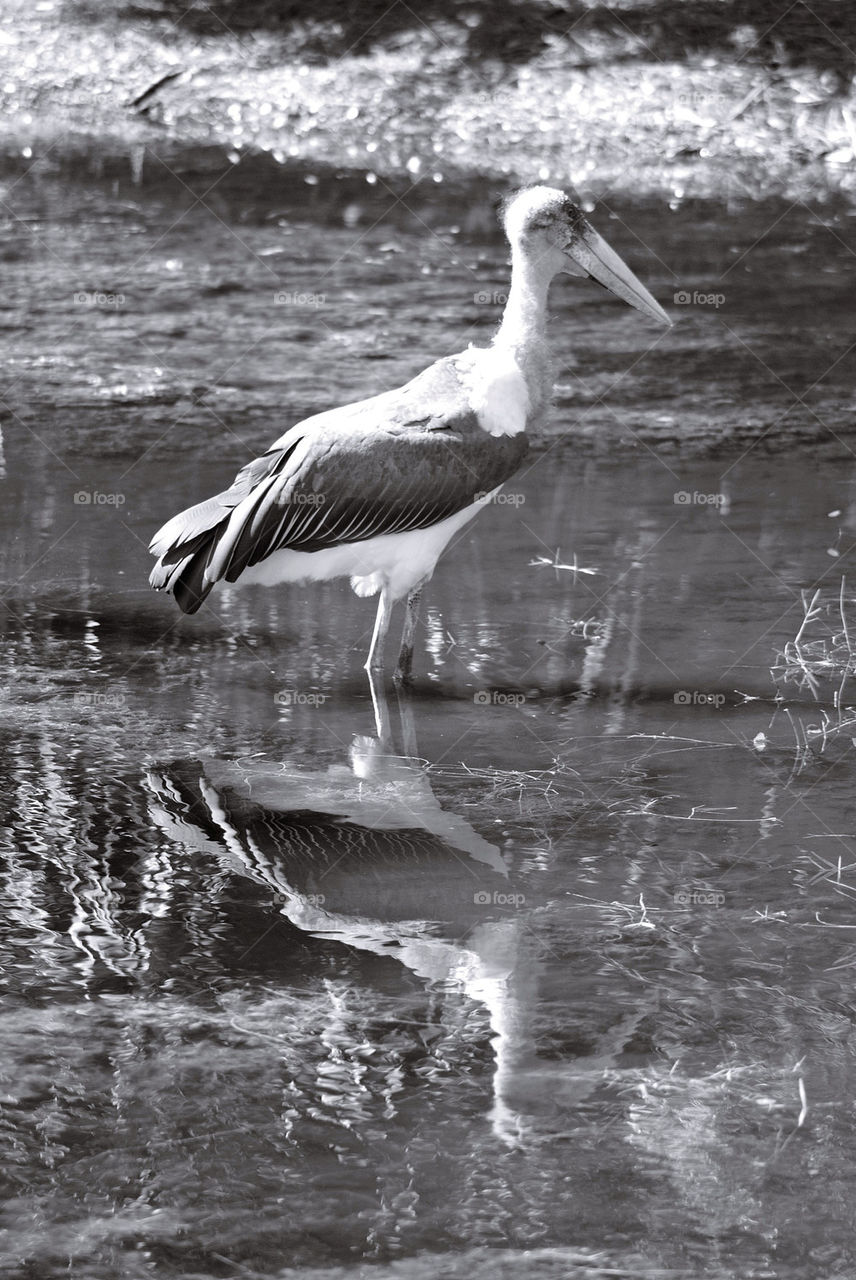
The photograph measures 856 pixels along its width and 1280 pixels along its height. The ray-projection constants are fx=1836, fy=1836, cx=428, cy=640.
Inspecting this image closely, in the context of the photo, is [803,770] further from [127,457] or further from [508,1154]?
[127,457]

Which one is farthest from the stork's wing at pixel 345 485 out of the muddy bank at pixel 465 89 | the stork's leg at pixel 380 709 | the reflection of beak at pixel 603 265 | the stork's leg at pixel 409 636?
the muddy bank at pixel 465 89

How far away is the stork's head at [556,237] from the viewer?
5.70 metres

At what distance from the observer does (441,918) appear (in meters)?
3.86

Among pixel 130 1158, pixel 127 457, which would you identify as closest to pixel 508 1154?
pixel 130 1158

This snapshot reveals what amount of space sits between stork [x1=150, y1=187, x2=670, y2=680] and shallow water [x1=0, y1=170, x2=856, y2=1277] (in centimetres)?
31

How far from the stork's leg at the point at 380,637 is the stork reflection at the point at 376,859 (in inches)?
18.0

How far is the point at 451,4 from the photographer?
41.6 feet

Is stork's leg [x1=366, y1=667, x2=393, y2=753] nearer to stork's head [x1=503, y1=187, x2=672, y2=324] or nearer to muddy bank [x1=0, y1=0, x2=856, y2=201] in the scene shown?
stork's head [x1=503, y1=187, x2=672, y2=324]

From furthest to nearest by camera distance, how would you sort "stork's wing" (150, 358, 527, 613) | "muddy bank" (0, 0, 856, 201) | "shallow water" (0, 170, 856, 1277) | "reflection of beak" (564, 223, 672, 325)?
"muddy bank" (0, 0, 856, 201) → "reflection of beak" (564, 223, 672, 325) → "stork's wing" (150, 358, 527, 613) → "shallow water" (0, 170, 856, 1277)

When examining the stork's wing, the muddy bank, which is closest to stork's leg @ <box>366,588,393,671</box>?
the stork's wing

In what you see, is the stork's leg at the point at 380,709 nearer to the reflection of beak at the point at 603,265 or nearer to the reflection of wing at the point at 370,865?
the reflection of wing at the point at 370,865

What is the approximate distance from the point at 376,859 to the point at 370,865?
4 cm

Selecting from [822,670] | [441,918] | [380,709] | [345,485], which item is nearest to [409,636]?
[380,709]

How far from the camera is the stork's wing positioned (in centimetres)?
543
